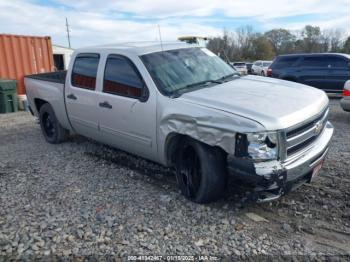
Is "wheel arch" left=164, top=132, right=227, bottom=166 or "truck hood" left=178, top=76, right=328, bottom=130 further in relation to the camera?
"wheel arch" left=164, top=132, right=227, bottom=166

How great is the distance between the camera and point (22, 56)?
1309cm

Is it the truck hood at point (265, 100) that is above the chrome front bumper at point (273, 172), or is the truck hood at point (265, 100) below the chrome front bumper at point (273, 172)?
above

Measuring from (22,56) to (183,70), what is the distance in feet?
35.3

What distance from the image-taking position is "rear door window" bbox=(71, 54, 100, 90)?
5.13m

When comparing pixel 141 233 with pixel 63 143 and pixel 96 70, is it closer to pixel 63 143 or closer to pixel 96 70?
pixel 96 70

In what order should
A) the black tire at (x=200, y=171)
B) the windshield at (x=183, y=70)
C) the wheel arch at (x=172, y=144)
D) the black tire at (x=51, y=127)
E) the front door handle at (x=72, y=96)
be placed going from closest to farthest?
the black tire at (x=200, y=171)
the wheel arch at (x=172, y=144)
the windshield at (x=183, y=70)
the front door handle at (x=72, y=96)
the black tire at (x=51, y=127)

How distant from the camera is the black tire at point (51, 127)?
663 centimetres

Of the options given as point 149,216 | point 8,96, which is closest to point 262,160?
point 149,216

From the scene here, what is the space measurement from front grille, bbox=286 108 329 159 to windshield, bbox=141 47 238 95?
133 cm

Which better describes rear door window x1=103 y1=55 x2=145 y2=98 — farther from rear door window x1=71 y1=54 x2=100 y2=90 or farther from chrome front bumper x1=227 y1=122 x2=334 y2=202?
chrome front bumper x1=227 y1=122 x2=334 y2=202

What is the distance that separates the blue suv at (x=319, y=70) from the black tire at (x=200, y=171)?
9826 millimetres

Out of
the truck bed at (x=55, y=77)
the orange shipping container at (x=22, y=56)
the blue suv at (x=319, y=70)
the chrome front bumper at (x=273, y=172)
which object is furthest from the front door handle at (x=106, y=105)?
the blue suv at (x=319, y=70)

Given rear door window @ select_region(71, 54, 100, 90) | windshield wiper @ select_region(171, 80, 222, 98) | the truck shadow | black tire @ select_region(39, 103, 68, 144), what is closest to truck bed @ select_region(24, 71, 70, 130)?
black tire @ select_region(39, 103, 68, 144)

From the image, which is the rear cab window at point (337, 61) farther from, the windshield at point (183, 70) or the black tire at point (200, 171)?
the black tire at point (200, 171)
